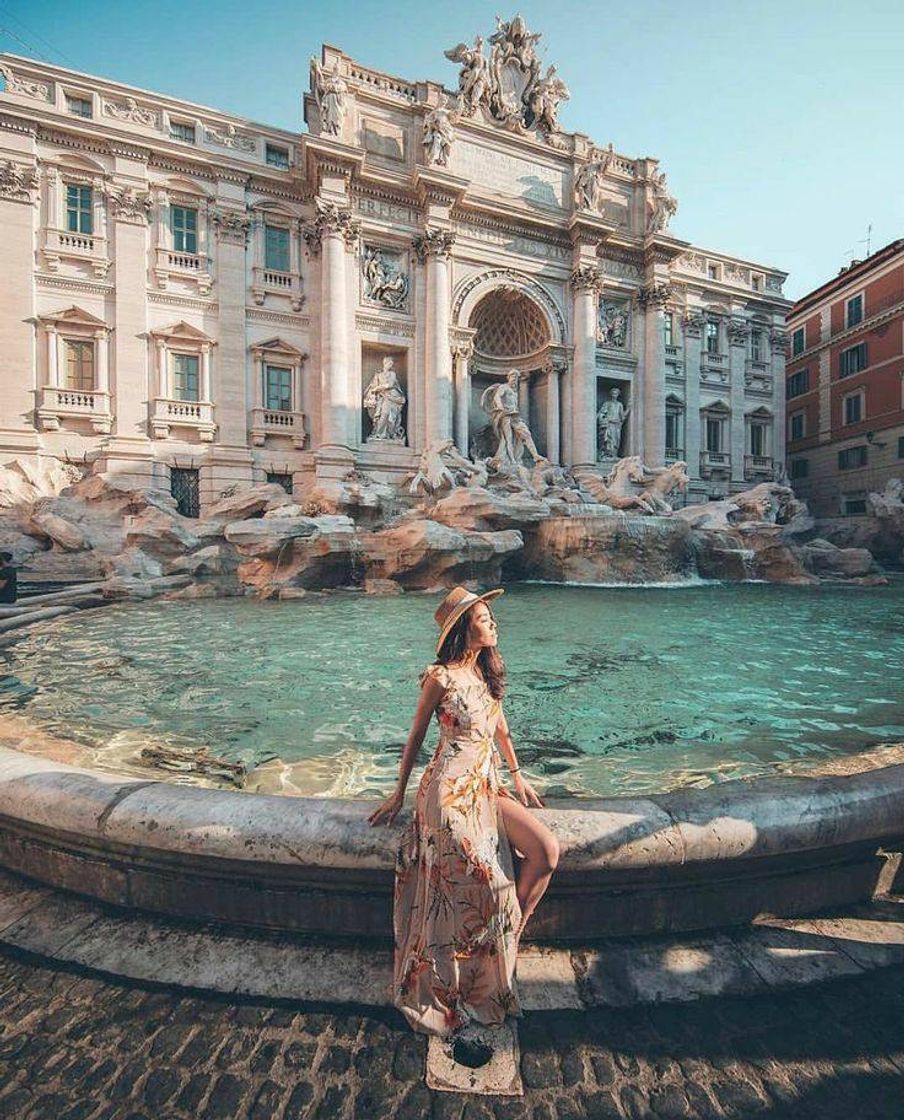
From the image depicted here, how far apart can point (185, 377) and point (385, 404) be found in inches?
262

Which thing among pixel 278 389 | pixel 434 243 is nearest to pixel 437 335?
pixel 434 243

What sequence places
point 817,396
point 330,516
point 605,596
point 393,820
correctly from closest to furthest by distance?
point 393,820, point 605,596, point 330,516, point 817,396

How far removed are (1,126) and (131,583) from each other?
15.9 metres

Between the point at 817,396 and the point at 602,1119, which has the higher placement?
the point at 817,396

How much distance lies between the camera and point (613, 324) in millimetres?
23188

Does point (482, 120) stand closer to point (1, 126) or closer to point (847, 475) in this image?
point (1, 126)


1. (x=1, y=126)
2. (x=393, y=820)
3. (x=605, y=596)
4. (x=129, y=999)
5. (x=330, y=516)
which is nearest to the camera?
(x=129, y=999)

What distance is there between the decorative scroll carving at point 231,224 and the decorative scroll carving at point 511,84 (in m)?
9.20

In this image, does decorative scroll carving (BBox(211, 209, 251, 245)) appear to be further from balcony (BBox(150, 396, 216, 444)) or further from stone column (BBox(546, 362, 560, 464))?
stone column (BBox(546, 362, 560, 464))

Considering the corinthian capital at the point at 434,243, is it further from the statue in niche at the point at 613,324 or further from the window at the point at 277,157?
the statue in niche at the point at 613,324

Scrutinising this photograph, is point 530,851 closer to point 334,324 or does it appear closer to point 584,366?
point 334,324

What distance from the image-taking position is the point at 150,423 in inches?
666

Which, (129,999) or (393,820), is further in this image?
(393,820)

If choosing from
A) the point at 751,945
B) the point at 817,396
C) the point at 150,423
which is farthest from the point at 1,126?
the point at 817,396
